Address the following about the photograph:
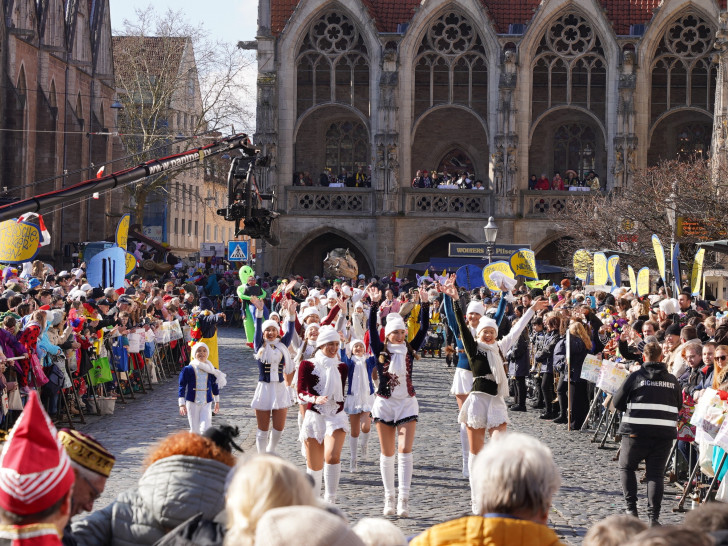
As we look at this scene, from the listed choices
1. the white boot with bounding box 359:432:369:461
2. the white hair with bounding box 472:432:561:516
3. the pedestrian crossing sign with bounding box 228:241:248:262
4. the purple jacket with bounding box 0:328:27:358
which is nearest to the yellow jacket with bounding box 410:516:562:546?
the white hair with bounding box 472:432:561:516

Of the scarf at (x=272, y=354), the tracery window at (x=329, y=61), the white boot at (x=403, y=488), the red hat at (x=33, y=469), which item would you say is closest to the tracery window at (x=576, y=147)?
the tracery window at (x=329, y=61)

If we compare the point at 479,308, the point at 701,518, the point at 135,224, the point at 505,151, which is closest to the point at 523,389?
the point at 479,308

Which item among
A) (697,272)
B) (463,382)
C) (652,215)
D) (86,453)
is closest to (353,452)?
(463,382)

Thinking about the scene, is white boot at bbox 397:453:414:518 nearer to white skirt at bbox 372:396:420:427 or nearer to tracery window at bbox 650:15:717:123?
white skirt at bbox 372:396:420:427

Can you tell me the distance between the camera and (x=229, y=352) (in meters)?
29.1

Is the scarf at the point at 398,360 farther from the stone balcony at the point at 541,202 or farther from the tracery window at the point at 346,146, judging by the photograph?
the tracery window at the point at 346,146

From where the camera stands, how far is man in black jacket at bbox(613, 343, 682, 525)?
10.4 m

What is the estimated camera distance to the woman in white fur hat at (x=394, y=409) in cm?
1095

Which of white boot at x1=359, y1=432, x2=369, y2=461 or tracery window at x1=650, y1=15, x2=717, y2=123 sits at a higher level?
tracery window at x1=650, y1=15, x2=717, y2=123

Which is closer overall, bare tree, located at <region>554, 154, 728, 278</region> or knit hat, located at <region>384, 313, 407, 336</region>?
knit hat, located at <region>384, 313, 407, 336</region>

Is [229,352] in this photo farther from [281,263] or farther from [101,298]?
[281,263]

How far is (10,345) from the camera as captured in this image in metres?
14.1

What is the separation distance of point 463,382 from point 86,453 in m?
8.03

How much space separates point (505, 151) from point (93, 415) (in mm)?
30062
